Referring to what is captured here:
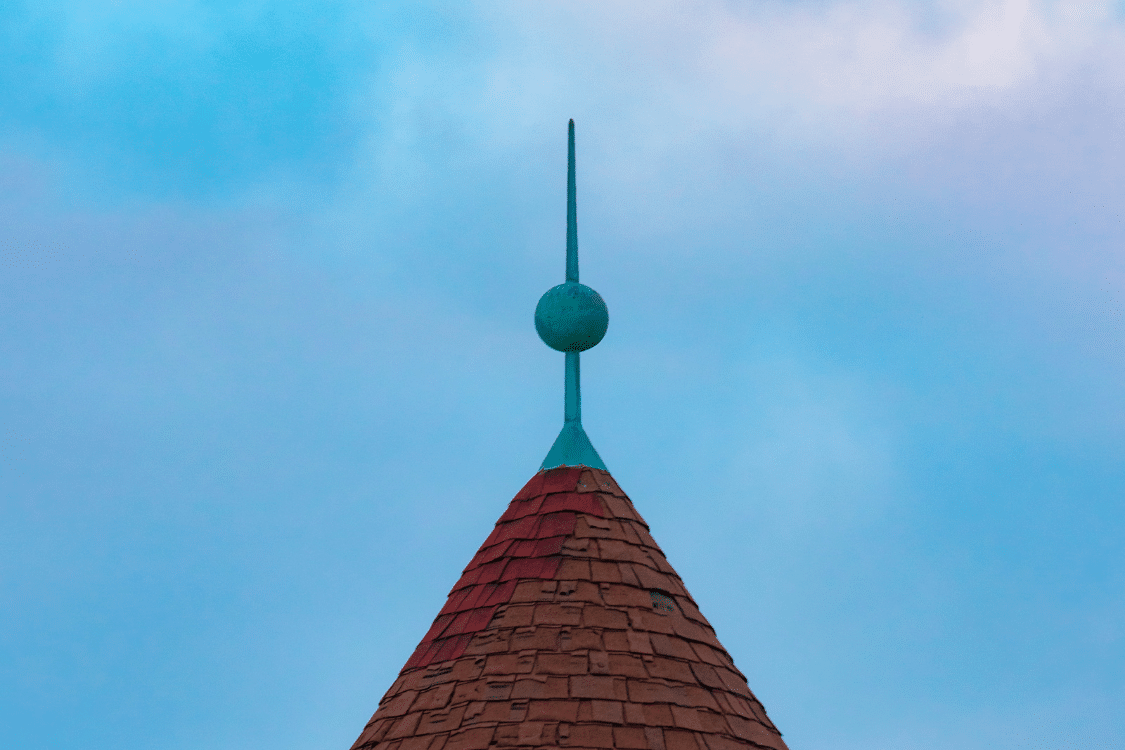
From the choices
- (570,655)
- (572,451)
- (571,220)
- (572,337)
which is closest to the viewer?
(570,655)

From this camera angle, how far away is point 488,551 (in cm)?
1231

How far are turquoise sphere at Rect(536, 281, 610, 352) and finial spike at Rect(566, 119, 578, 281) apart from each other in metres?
0.23

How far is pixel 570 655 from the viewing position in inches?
429

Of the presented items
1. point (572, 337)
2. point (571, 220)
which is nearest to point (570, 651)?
point (572, 337)

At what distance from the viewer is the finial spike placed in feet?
43.7

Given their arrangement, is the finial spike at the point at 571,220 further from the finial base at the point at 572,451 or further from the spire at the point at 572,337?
the finial base at the point at 572,451

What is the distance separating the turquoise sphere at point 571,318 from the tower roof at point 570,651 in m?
0.81

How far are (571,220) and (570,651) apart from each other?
4218mm

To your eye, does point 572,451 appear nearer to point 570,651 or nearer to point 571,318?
point 571,318

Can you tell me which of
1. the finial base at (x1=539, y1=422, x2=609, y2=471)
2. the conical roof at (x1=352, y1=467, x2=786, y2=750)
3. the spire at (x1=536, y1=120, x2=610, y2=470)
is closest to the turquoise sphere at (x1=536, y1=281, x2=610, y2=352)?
the spire at (x1=536, y1=120, x2=610, y2=470)

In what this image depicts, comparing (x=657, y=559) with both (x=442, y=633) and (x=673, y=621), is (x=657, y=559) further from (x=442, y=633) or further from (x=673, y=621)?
(x=442, y=633)

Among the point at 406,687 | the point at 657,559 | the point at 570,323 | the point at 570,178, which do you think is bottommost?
the point at 406,687

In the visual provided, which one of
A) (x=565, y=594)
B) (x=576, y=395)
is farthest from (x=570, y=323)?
(x=565, y=594)

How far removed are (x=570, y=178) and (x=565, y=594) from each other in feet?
13.5
